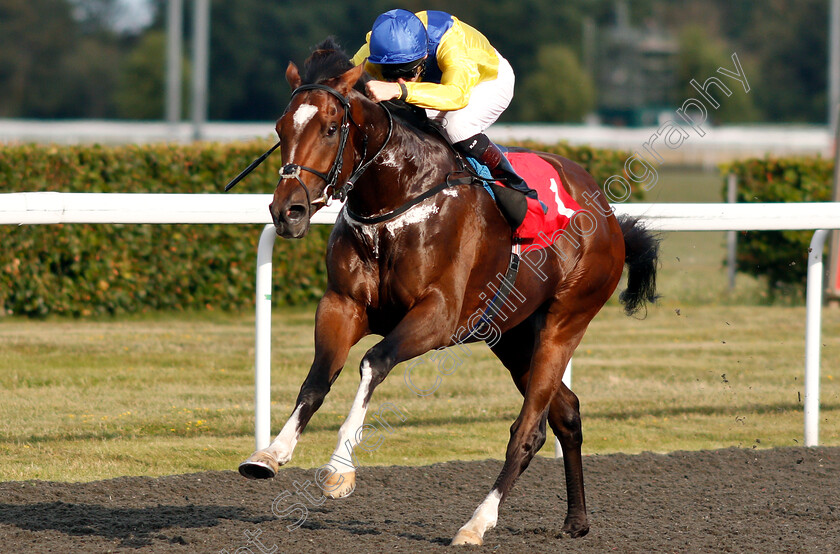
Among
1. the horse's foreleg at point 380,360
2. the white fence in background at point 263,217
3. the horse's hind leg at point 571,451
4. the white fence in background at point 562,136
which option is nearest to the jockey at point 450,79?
the horse's foreleg at point 380,360

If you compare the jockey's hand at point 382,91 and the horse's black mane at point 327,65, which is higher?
the horse's black mane at point 327,65

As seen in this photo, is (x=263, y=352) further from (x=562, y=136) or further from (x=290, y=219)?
(x=562, y=136)

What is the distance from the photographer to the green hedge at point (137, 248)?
877 cm

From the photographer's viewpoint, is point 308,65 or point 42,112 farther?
point 42,112

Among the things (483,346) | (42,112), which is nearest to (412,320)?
(483,346)

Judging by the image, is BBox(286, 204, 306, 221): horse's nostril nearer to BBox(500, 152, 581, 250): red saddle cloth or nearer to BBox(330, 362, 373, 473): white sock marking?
BBox(330, 362, 373, 473): white sock marking

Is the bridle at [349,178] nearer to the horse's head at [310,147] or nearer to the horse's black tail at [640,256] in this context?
the horse's head at [310,147]

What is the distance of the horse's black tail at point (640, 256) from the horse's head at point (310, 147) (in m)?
1.80

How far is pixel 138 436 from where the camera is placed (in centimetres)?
575

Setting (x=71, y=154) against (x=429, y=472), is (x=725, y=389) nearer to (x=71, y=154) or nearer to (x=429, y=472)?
(x=429, y=472)

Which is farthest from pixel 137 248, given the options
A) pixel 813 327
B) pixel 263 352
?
pixel 813 327

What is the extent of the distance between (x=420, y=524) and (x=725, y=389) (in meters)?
3.76

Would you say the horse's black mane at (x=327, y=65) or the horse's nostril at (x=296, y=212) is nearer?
the horse's nostril at (x=296, y=212)

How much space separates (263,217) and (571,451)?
1701mm
